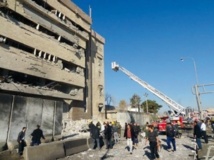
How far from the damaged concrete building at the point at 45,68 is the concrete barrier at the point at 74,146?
4.45 metres

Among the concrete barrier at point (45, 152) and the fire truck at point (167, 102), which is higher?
the fire truck at point (167, 102)

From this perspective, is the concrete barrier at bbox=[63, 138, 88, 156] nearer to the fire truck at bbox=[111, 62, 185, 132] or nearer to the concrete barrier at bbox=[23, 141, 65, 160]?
the concrete barrier at bbox=[23, 141, 65, 160]

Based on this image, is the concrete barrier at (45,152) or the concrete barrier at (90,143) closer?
the concrete barrier at (45,152)

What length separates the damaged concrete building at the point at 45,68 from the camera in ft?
60.2

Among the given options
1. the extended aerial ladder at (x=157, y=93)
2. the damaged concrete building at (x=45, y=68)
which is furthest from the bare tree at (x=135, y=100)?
the extended aerial ladder at (x=157, y=93)

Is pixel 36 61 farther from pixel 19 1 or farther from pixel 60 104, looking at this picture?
pixel 60 104

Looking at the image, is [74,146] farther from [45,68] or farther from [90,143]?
[45,68]

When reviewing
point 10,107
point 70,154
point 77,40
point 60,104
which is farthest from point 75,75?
point 70,154

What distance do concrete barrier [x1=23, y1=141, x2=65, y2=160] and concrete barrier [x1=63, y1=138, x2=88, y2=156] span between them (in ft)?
1.45

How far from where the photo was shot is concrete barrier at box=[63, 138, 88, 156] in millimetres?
13906

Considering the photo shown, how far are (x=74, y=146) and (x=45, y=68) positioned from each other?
20.0 meters

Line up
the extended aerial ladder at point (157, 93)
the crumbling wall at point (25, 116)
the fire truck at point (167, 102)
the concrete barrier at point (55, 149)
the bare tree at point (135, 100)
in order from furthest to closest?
the bare tree at point (135, 100) < the extended aerial ladder at point (157, 93) < the fire truck at point (167, 102) < the crumbling wall at point (25, 116) < the concrete barrier at point (55, 149)

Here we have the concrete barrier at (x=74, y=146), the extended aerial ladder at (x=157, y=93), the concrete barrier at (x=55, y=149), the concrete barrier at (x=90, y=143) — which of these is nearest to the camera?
the concrete barrier at (x=55, y=149)

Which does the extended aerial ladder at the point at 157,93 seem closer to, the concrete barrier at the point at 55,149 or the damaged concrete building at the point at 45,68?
the damaged concrete building at the point at 45,68
